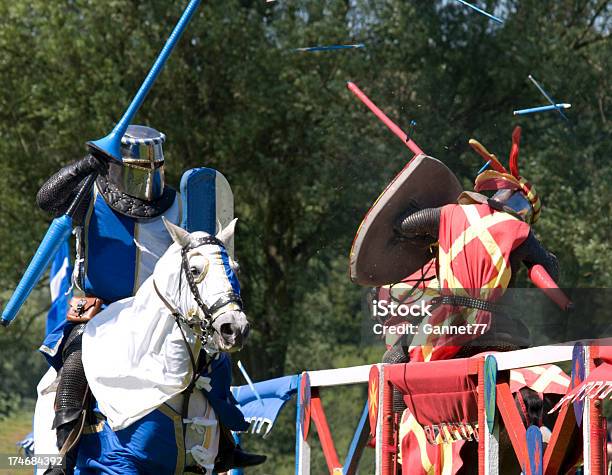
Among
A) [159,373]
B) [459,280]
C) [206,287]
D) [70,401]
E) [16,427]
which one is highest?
[206,287]

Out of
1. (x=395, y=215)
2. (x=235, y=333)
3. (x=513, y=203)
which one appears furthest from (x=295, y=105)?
(x=235, y=333)

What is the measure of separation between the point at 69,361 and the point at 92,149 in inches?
34.5

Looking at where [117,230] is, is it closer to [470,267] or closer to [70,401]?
[70,401]

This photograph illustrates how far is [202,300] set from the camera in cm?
492

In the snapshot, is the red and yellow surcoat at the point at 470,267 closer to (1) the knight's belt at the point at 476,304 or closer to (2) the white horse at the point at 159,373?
(1) the knight's belt at the point at 476,304

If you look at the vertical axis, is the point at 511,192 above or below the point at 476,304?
above

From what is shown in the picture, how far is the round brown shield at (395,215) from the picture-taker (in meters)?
6.48

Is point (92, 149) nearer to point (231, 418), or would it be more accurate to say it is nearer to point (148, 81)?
point (148, 81)

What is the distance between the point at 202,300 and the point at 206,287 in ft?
0.16

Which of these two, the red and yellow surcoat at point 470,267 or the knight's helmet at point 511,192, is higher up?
the knight's helmet at point 511,192

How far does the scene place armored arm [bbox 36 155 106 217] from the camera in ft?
18.5

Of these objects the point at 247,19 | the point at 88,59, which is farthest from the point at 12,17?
the point at 247,19

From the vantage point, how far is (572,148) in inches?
537

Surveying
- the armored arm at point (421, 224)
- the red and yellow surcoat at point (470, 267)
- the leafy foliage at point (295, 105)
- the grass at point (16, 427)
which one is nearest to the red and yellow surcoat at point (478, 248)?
the red and yellow surcoat at point (470, 267)
